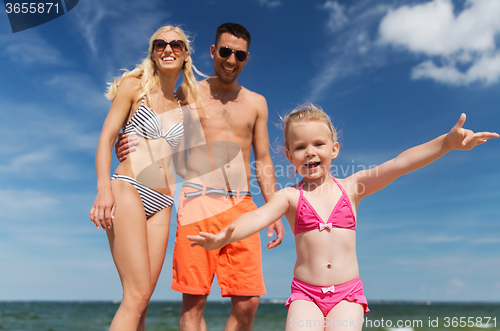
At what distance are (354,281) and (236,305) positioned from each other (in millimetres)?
1785

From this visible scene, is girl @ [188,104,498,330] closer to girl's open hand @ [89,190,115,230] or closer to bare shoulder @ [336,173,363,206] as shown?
bare shoulder @ [336,173,363,206]

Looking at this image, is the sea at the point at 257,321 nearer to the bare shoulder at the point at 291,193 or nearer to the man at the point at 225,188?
the bare shoulder at the point at 291,193

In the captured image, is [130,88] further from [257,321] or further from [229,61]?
[257,321]

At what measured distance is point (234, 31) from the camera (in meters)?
4.62

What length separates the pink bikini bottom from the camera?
2645 millimetres

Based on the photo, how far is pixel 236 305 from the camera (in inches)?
159

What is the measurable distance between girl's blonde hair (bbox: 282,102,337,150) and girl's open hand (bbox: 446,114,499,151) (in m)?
0.91

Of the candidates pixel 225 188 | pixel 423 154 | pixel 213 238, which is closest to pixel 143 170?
pixel 225 188

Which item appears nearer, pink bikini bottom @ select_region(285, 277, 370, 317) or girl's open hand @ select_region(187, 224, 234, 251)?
girl's open hand @ select_region(187, 224, 234, 251)

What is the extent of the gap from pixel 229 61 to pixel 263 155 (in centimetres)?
130

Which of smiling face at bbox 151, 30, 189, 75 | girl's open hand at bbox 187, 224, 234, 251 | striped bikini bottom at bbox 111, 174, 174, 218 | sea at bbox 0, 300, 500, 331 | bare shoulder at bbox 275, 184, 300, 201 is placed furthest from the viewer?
sea at bbox 0, 300, 500, 331

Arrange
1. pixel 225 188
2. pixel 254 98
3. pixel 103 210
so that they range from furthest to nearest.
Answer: pixel 254 98 < pixel 225 188 < pixel 103 210

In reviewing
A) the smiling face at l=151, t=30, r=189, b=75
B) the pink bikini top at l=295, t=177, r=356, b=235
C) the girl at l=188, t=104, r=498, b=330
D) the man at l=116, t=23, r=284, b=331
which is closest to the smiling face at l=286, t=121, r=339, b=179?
the girl at l=188, t=104, r=498, b=330

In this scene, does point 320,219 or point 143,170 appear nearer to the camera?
point 320,219
